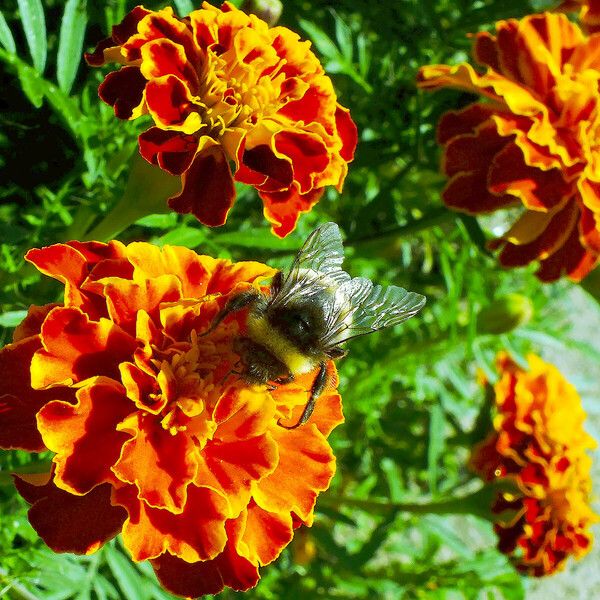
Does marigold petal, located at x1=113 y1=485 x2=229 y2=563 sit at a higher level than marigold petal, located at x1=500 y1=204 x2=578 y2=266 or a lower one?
higher

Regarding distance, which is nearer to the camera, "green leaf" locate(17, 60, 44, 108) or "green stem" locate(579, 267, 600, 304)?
"green leaf" locate(17, 60, 44, 108)

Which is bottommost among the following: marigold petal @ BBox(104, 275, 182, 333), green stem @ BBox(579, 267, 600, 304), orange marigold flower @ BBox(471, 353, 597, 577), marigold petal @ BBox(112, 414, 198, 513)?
orange marigold flower @ BBox(471, 353, 597, 577)

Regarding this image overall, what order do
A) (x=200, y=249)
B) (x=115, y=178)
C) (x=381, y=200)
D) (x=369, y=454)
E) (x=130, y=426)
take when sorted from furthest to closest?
(x=369, y=454)
(x=381, y=200)
(x=200, y=249)
(x=115, y=178)
(x=130, y=426)

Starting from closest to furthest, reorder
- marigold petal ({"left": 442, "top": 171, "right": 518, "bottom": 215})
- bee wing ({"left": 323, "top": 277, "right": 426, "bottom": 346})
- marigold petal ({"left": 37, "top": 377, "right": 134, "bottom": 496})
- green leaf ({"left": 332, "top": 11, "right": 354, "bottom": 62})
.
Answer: marigold petal ({"left": 37, "top": 377, "right": 134, "bottom": 496}) → bee wing ({"left": 323, "top": 277, "right": 426, "bottom": 346}) → marigold petal ({"left": 442, "top": 171, "right": 518, "bottom": 215}) → green leaf ({"left": 332, "top": 11, "right": 354, "bottom": 62})

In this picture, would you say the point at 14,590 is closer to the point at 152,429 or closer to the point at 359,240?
the point at 152,429

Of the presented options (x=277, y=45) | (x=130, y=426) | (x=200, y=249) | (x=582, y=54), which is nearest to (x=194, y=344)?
(x=130, y=426)

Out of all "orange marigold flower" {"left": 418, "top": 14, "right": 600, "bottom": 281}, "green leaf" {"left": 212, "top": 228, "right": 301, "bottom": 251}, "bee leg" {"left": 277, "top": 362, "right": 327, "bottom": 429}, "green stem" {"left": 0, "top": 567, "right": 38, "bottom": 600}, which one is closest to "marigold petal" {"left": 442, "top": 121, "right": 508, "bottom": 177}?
"orange marigold flower" {"left": 418, "top": 14, "right": 600, "bottom": 281}

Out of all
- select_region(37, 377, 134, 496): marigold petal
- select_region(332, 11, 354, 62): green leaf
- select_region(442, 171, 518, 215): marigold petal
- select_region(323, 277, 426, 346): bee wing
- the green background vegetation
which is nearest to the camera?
select_region(37, 377, 134, 496): marigold petal

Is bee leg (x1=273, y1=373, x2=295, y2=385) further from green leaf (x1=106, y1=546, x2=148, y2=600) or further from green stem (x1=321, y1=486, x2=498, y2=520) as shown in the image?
green stem (x1=321, y1=486, x2=498, y2=520)

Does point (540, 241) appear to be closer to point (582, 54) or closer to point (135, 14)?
point (582, 54)
